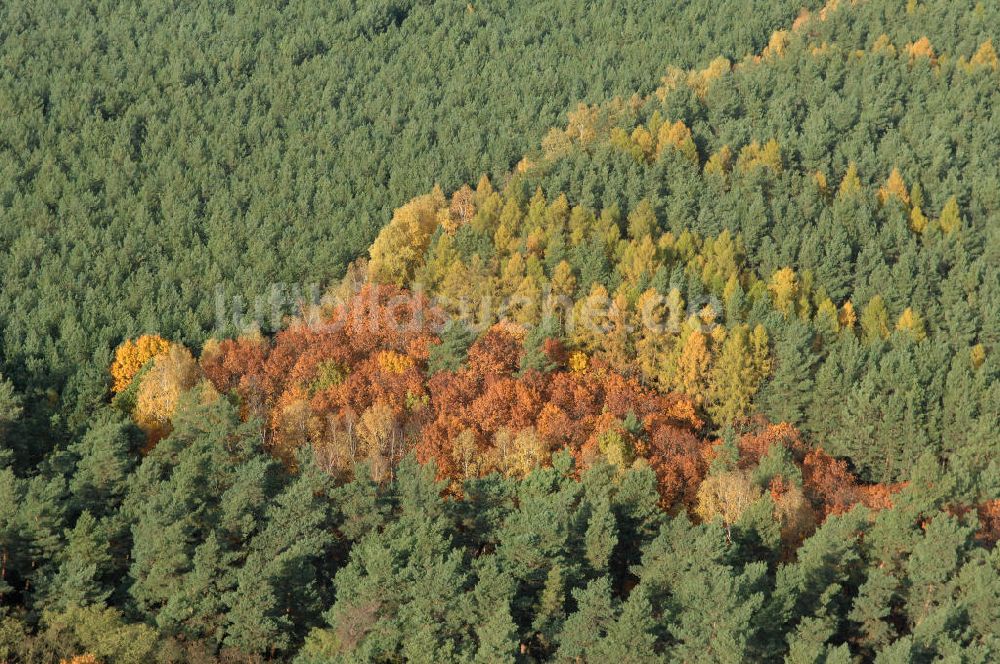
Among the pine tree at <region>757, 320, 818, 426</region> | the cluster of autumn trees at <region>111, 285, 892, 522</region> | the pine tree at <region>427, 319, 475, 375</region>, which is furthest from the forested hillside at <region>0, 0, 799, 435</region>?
the pine tree at <region>757, 320, 818, 426</region>

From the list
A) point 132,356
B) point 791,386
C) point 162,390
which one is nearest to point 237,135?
point 132,356

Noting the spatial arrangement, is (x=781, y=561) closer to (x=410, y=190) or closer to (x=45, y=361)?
(x=45, y=361)

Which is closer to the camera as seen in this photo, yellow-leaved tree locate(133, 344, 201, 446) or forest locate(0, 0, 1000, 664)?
forest locate(0, 0, 1000, 664)

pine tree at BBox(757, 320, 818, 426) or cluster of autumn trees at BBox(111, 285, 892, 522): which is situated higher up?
cluster of autumn trees at BBox(111, 285, 892, 522)

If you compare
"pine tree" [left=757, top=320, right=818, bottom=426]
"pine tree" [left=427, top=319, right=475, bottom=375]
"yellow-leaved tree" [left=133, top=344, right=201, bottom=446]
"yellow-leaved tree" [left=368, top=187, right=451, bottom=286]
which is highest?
"yellow-leaved tree" [left=133, top=344, right=201, bottom=446]

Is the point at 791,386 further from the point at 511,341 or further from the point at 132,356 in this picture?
the point at 132,356

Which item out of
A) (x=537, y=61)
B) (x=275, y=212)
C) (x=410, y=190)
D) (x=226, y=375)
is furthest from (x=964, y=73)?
(x=226, y=375)

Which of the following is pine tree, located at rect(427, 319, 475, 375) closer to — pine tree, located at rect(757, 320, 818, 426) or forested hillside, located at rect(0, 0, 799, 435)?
forested hillside, located at rect(0, 0, 799, 435)

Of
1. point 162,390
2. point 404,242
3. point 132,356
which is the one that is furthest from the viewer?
point 404,242

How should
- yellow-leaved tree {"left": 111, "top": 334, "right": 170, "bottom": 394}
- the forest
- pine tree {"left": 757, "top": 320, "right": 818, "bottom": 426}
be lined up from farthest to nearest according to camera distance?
1. yellow-leaved tree {"left": 111, "top": 334, "right": 170, "bottom": 394}
2. pine tree {"left": 757, "top": 320, "right": 818, "bottom": 426}
3. the forest
